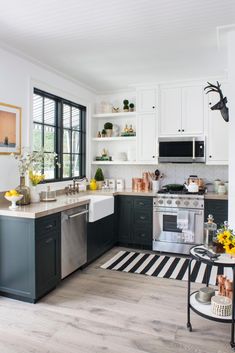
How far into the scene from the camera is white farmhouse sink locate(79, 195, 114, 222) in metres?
3.89

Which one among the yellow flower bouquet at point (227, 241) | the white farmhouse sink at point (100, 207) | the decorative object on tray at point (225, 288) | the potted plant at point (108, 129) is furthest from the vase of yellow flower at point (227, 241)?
the potted plant at point (108, 129)

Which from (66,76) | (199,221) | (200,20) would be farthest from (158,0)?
(199,221)

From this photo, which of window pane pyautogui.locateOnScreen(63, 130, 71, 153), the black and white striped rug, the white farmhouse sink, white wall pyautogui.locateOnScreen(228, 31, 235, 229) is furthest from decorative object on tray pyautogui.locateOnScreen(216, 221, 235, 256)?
window pane pyautogui.locateOnScreen(63, 130, 71, 153)

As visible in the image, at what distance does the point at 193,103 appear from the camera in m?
4.72

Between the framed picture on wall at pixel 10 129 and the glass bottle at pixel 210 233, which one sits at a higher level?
the framed picture on wall at pixel 10 129

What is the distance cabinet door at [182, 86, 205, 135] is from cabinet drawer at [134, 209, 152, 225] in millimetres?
1457

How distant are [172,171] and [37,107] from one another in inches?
99.2

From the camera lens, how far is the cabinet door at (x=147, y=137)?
16.3 ft

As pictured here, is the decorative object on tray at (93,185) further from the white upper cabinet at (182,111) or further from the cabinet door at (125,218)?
the white upper cabinet at (182,111)

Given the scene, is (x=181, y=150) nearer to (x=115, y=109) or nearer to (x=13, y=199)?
(x=115, y=109)

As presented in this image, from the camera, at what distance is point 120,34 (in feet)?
10.1

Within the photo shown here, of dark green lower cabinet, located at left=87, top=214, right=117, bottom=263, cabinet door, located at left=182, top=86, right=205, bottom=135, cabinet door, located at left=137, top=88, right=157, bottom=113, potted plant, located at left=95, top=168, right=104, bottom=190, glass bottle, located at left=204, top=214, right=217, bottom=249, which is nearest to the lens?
glass bottle, located at left=204, top=214, right=217, bottom=249

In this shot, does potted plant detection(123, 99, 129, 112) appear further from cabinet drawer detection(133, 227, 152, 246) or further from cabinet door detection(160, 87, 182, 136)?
cabinet drawer detection(133, 227, 152, 246)

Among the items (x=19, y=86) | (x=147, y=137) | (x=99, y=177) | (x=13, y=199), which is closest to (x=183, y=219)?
(x=147, y=137)
